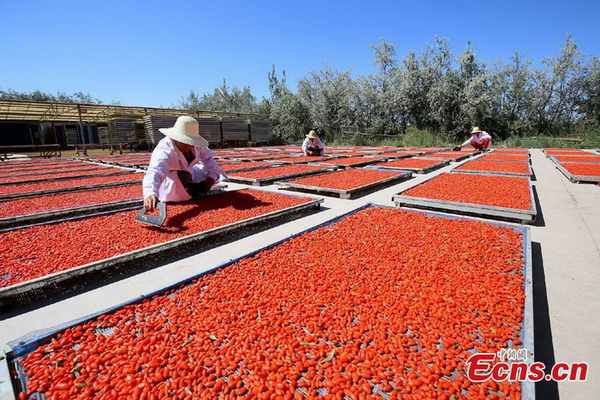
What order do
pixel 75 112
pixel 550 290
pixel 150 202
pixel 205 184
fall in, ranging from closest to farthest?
pixel 550 290, pixel 150 202, pixel 205 184, pixel 75 112

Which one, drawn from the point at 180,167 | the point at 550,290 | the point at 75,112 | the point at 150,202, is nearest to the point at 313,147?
the point at 180,167

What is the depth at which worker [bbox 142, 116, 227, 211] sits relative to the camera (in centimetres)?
382

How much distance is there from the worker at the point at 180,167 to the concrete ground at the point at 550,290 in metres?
1.01

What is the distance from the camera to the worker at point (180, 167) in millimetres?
3824

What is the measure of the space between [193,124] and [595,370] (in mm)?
4429

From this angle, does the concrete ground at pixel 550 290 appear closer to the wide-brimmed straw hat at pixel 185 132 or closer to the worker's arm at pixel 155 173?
the worker's arm at pixel 155 173

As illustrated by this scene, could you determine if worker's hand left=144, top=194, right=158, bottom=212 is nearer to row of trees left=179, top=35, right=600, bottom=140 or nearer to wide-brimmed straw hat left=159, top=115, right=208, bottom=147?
wide-brimmed straw hat left=159, top=115, right=208, bottom=147

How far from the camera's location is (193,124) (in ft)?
13.6

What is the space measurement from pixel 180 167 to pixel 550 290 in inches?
174

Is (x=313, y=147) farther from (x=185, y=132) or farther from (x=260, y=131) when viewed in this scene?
(x=260, y=131)

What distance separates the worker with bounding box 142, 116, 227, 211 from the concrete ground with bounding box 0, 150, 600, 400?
1008 mm

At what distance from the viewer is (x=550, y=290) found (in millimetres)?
2324

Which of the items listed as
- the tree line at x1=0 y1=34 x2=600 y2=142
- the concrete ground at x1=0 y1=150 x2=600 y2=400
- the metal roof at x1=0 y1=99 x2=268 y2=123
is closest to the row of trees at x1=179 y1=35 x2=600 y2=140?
the tree line at x1=0 y1=34 x2=600 y2=142

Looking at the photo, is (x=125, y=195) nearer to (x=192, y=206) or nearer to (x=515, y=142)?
(x=192, y=206)
